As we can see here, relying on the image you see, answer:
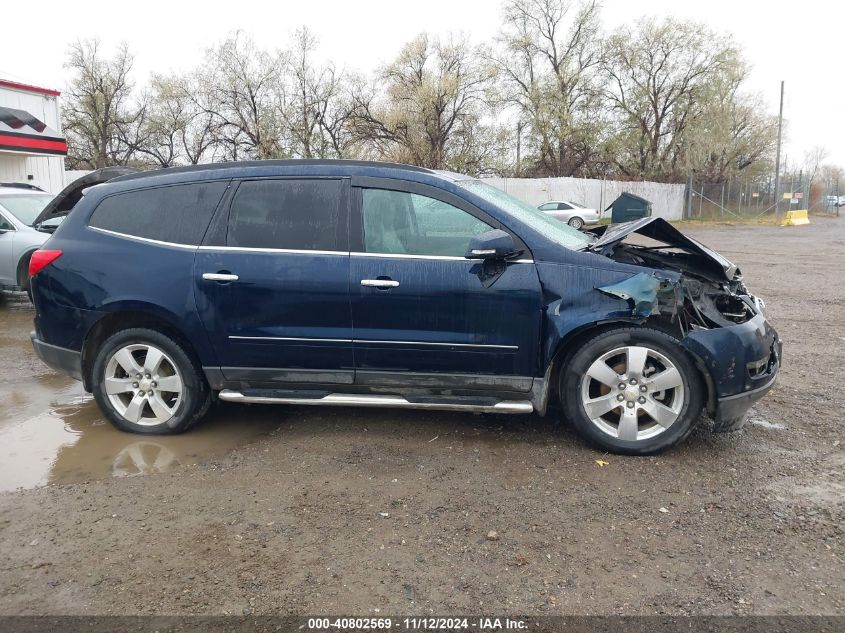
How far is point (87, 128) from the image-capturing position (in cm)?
4200

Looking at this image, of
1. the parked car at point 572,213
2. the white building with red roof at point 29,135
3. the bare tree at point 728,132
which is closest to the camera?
the white building with red roof at point 29,135

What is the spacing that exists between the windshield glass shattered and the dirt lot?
4.15 feet

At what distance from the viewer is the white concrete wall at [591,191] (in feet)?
110

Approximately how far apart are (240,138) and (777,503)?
42036 mm

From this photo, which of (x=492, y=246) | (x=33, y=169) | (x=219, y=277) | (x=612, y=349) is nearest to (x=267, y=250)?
(x=219, y=277)

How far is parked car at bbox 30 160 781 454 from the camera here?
3.71m

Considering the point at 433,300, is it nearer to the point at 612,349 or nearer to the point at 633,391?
the point at 612,349

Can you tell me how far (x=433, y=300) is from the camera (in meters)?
3.81

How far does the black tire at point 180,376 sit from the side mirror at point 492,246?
2.00 metres

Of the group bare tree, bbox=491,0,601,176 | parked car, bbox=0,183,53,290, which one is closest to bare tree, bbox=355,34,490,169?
bare tree, bbox=491,0,601,176

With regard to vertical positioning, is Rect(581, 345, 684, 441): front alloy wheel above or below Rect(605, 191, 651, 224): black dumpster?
below

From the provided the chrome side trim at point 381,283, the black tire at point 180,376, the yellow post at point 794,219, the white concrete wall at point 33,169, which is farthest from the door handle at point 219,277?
the yellow post at point 794,219

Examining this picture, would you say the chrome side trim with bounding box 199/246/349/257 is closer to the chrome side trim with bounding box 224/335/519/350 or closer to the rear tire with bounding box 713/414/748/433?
the chrome side trim with bounding box 224/335/519/350

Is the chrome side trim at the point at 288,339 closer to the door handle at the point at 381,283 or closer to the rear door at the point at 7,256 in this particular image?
the door handle at the point at 381,283
